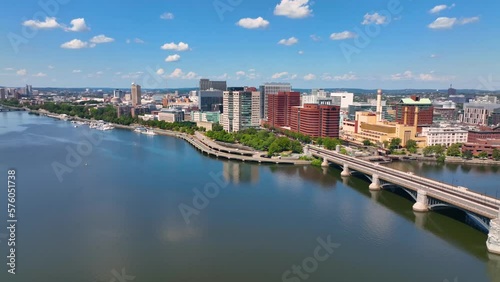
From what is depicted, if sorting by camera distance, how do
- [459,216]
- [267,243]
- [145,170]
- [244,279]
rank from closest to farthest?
[244,279] → [267,243] → [459,216] → [145,170]

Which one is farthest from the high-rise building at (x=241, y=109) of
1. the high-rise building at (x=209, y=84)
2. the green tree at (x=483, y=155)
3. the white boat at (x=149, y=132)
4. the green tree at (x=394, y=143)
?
the high-rise building at (x=209, y=84)

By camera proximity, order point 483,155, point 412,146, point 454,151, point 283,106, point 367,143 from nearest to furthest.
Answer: point 483,155 → point 454,151 → point 412,146 → point 367,143 → point 283,106

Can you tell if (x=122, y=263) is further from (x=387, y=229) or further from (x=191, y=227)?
(x=387, y=229)

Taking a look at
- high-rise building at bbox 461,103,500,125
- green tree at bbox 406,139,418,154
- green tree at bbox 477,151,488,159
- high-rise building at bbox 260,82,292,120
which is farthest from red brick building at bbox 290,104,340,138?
high-rise building at bbox 461,103,500,125

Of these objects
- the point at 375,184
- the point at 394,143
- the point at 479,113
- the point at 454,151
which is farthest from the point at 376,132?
the point at 479,113

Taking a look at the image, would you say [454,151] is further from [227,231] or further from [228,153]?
[227,231]

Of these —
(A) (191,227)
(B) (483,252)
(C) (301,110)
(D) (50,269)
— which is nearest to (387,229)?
(B) (483,252)

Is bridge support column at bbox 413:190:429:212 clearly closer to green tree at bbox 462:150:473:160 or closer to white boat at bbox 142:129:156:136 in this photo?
green tree at bbox 462:150:473:160

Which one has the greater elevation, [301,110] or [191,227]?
[301,110]
